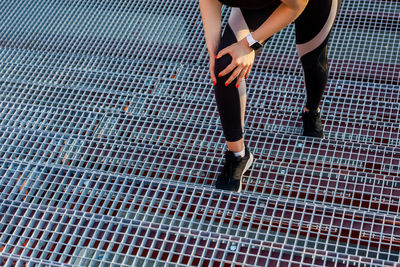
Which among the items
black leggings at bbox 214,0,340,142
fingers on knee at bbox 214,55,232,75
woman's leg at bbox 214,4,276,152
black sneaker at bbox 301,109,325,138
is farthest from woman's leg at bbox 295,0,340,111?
fingers on knee at bbox 214,55,232,75

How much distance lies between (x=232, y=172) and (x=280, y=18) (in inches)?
25.9

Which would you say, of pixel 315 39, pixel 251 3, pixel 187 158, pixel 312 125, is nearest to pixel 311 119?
pixel 312 125

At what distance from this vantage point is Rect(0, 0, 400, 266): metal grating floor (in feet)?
5.20

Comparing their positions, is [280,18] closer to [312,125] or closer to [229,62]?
[229,62]

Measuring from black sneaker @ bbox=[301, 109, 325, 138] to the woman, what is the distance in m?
0.25

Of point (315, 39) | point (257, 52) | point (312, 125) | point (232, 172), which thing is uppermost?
point (257, 52)

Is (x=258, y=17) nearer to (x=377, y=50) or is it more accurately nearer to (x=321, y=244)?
(x=321, y=244)

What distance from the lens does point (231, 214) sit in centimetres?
→ 171

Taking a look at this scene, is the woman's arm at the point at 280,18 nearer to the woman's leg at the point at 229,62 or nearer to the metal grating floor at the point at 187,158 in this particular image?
the woman's leg at the point at 229,62

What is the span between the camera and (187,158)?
201cm

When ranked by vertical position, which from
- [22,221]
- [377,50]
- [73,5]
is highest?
[22,221]

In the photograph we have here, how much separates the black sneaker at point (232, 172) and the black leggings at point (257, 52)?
114 millimetres

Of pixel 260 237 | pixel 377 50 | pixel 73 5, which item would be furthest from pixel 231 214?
pixel 73 5

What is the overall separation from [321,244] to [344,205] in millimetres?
242
